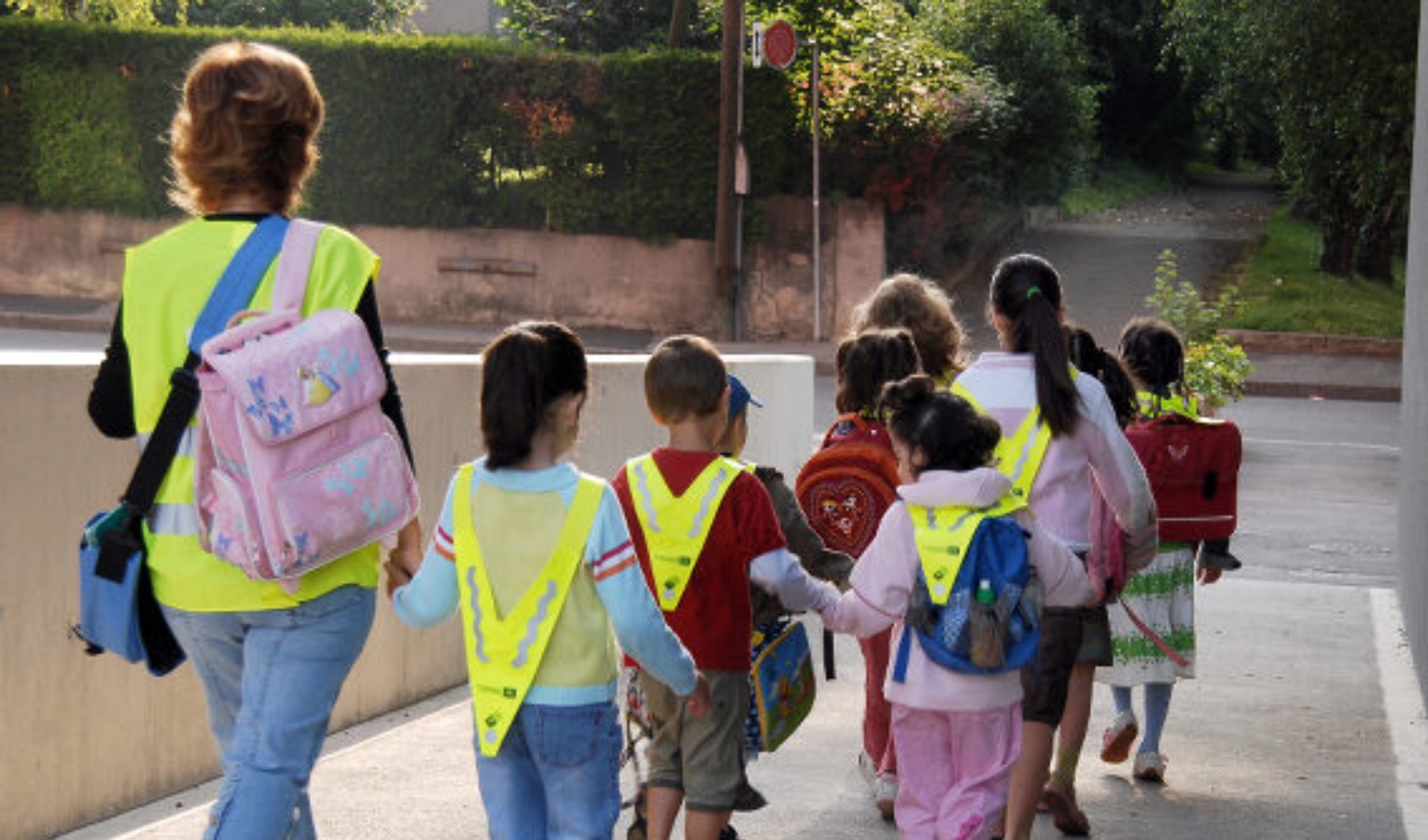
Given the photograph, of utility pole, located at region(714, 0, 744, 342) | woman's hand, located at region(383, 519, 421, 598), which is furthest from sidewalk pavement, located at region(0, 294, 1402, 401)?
woman's hand, located at region(383, 519, 421, 598)

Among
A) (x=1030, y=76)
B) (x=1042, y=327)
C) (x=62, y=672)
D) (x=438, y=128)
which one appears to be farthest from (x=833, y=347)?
(x=62, y=672)

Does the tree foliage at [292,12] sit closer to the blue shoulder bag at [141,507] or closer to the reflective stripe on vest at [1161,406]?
the reflective stripe on vest at [1161,406]

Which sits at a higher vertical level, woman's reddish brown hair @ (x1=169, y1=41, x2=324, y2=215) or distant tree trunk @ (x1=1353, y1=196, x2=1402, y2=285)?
woman's reddish brown hair @ (x1=169, y1=41, x2=324, y2=215)

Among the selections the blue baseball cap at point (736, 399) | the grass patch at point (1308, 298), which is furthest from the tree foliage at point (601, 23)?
the blue baseball cap at point (736, 399)

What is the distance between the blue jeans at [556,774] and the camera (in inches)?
164

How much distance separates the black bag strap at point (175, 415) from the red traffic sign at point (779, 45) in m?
23.4

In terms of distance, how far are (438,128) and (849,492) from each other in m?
23.2

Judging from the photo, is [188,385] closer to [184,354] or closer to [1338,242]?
[184,354]

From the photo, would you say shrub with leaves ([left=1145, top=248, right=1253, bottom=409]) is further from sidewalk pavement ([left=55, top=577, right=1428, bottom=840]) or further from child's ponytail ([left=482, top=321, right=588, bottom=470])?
child's ponytail ([left=482, top=321, right=588, bottom=470])

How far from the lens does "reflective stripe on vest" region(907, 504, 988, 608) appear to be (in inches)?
192

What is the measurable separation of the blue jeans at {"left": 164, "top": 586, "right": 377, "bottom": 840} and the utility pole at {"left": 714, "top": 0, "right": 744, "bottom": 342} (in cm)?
2293

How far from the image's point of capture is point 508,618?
4.18m

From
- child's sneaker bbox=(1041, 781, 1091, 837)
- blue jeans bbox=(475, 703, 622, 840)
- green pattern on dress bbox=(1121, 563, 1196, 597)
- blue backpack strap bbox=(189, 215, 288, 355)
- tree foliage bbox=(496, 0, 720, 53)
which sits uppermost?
tree foliage bbox=(496, 0, 720, 53)

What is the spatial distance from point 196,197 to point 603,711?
4.06ft
